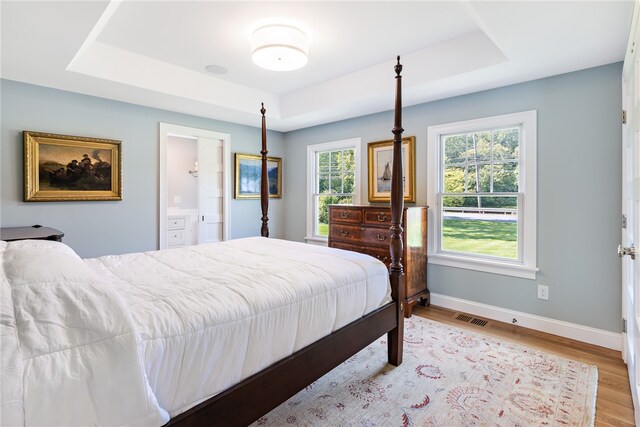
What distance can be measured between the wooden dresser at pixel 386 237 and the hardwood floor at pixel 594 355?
328 millimetres

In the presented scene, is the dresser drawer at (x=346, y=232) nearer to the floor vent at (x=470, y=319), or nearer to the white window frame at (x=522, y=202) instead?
the white window frame at (x=522, y=202)

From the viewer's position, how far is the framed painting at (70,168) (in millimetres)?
3102

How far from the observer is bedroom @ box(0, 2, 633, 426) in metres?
2.51

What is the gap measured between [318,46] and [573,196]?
2633mm

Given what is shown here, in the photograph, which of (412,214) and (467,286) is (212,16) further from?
(467,286)

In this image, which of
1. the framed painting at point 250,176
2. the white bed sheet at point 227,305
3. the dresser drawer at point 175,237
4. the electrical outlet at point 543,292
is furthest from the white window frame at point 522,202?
the dresser drawer at point 175,237

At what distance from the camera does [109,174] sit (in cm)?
359

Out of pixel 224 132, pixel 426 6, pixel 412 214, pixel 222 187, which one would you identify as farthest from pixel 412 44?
pixel 222 187

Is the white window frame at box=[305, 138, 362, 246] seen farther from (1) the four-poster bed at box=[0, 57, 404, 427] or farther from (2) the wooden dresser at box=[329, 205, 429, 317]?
(1) the four-poster bed at box=[0, 57, 404, 427]

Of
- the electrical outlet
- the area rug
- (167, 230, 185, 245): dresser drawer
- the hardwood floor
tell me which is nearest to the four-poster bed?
the area rug

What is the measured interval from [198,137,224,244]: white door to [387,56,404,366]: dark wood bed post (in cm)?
303

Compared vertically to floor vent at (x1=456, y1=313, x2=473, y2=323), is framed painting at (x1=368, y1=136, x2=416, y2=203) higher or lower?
higher

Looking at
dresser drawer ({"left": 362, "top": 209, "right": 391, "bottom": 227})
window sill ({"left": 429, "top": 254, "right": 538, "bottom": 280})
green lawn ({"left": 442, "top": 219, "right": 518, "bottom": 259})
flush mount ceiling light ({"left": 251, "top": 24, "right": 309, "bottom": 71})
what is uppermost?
flush mount ceiling light ({"left": 251, "top": 24, "right": 309, "bottom": 71})

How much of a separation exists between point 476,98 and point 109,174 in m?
4.07
